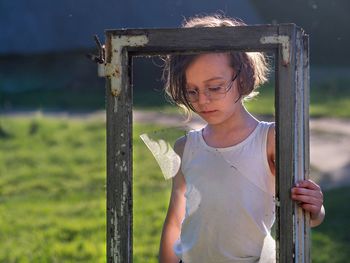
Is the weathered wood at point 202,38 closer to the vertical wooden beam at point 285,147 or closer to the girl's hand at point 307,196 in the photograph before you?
the vertical wooden beam at point 285,147

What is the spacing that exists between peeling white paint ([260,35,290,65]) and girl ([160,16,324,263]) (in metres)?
0.19

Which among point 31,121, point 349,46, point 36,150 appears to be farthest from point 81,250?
point 349,46

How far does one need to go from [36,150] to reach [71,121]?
1.86m

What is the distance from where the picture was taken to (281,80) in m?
2.01

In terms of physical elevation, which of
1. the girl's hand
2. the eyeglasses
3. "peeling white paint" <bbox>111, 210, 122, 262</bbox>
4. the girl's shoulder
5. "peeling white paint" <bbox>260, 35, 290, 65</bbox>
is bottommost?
"peeling white paint" <bbox>111, 210, 122, 262</bbox>

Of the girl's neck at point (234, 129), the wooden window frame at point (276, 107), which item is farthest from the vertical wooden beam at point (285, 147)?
the girl's neck at point (234, 129)

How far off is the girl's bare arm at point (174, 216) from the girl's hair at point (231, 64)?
0.52 feet

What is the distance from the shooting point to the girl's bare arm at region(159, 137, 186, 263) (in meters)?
2.44

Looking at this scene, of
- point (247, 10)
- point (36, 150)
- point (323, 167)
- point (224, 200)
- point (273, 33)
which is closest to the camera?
point (273, 33)

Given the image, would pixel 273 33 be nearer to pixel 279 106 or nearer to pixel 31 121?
pixel 279 106

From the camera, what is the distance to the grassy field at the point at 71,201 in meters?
4.77

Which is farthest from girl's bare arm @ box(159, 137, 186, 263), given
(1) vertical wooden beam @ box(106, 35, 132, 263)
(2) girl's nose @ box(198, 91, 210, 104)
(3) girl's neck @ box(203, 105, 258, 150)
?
(1) vertical wooden beam @ box(106, 35, 132, 263)

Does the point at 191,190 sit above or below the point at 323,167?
below

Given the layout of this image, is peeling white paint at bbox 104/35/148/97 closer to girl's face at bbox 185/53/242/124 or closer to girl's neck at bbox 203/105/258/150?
girl's face at bbox 185/53/242/124
